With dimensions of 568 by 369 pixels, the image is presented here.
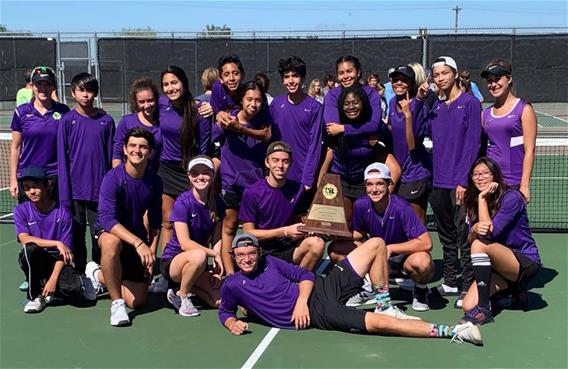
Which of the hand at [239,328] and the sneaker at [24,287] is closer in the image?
the hand at [239,328]

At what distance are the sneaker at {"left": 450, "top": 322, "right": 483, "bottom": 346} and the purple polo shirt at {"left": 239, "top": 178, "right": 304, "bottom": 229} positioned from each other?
5.37ft

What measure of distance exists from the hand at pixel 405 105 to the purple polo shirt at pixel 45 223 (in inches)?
113

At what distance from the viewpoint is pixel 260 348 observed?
4.79 metres

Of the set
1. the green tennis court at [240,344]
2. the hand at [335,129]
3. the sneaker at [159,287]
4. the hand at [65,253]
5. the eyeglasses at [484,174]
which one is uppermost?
the hand at [335,129]

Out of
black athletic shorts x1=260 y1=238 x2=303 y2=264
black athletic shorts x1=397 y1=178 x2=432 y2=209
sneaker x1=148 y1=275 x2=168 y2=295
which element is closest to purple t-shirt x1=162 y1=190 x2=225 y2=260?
black athletic shorts x1=260 y1=238 x2=303 y2=264

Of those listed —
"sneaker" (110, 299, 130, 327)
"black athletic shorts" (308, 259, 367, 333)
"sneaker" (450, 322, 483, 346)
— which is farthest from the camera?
"sneaker" (110, 299, 130, 327)

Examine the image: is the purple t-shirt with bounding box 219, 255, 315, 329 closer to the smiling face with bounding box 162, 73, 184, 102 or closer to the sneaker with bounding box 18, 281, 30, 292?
the smiling face with bounding box 162, 73, 184, 102

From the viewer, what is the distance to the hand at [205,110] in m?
6.13

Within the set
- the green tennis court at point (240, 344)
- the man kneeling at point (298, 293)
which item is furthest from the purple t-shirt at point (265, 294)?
the green tennis court at point (240, 344)

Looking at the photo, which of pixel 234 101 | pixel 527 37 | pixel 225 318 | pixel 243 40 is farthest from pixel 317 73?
pixel 225 318

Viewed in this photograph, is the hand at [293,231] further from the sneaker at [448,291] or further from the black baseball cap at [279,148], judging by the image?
the sneaker at [448,291]

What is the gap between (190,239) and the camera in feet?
18.4

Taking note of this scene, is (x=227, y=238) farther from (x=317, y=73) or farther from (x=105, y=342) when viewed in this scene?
(x=317, y=73)

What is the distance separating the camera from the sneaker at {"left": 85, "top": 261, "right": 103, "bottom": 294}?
6.09 meters
